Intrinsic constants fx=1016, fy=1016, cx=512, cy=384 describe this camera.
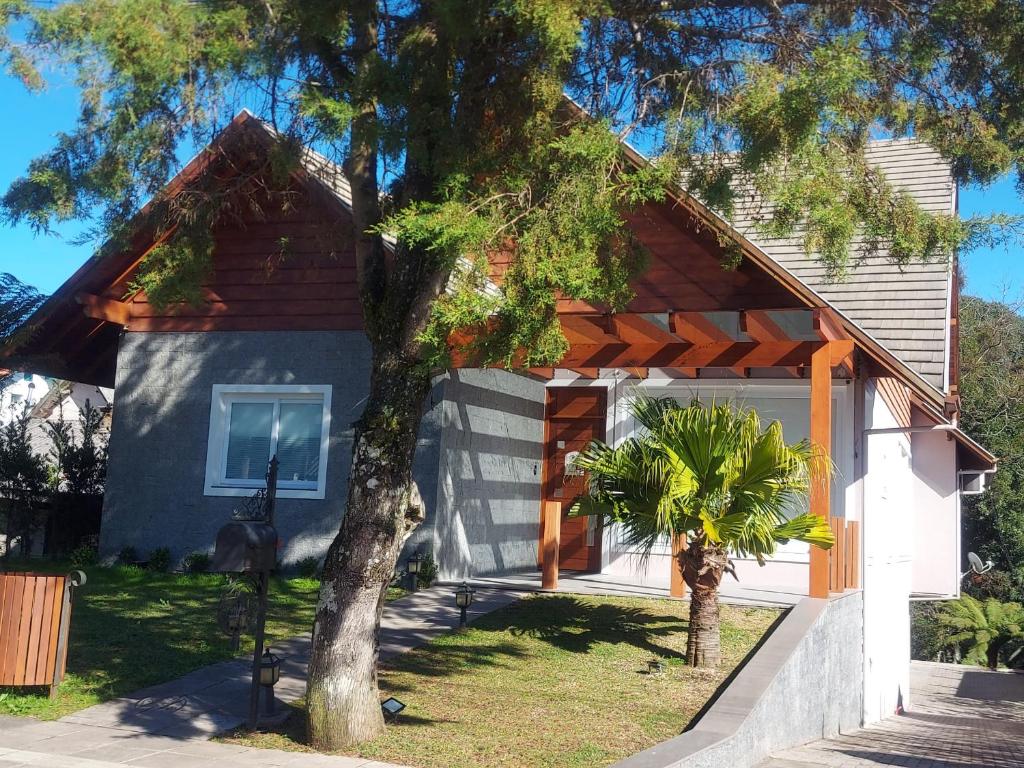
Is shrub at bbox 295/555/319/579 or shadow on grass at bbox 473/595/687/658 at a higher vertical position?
shrub at bbox 295/555/319/579

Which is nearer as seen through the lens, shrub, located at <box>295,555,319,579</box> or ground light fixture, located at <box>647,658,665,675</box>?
ground light fixture, located at <box>647,658,665,675</box>

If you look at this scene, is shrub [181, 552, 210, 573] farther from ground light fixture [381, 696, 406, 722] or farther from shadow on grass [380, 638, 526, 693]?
ground light fixture [381, 696, 406, 722]

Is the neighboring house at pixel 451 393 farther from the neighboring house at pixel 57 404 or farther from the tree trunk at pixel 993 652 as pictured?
the neighboring house at pixel 57 404

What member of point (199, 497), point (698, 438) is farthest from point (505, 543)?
point (698, 438)

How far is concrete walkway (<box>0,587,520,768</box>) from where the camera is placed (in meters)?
6.51

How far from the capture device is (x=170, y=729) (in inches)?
286

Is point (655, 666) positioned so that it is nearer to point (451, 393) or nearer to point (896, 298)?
point (451, 393)

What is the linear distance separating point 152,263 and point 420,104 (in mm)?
2961

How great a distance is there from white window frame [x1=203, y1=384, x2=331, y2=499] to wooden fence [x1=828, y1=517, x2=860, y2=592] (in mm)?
6220

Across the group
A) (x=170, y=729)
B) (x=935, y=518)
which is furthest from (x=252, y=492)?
(x=935, y=518)

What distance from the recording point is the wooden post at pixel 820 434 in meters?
10.2

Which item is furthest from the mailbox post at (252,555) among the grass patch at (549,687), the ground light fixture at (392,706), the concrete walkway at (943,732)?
the concrete walkway at (943,732)

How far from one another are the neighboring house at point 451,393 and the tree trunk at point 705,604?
2.80m

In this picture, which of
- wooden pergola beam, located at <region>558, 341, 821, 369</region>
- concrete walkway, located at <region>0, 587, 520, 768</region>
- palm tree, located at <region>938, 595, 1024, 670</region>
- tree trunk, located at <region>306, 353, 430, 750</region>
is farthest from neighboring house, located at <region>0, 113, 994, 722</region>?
palm tree, located at <region>938, 595, 1024, 670</region>
